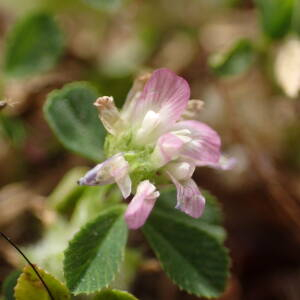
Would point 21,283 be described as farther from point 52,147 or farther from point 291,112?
point 291,112

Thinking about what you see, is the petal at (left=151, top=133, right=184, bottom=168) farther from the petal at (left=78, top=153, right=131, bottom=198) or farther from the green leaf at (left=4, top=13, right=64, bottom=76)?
the green leaf at (left=4, top=13, right=64, bottom=76)

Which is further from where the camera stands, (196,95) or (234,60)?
(196,95)

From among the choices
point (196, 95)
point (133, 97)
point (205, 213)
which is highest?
point (133, 97)

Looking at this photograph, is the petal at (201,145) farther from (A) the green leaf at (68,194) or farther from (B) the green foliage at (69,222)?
(A) the green leaf at (68,194)

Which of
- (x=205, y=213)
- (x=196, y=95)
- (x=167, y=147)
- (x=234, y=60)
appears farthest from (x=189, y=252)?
(x=196, y=95)

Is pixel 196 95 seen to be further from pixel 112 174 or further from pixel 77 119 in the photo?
pixel 112 174

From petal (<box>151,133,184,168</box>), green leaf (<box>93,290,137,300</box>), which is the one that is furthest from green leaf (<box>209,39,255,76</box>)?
green leaf (<box>93,290,137,300</box>)

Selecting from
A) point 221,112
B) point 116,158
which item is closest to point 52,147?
point 221,112

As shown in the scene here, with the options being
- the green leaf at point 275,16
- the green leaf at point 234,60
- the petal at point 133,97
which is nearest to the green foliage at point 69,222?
the petal at point 133,97
